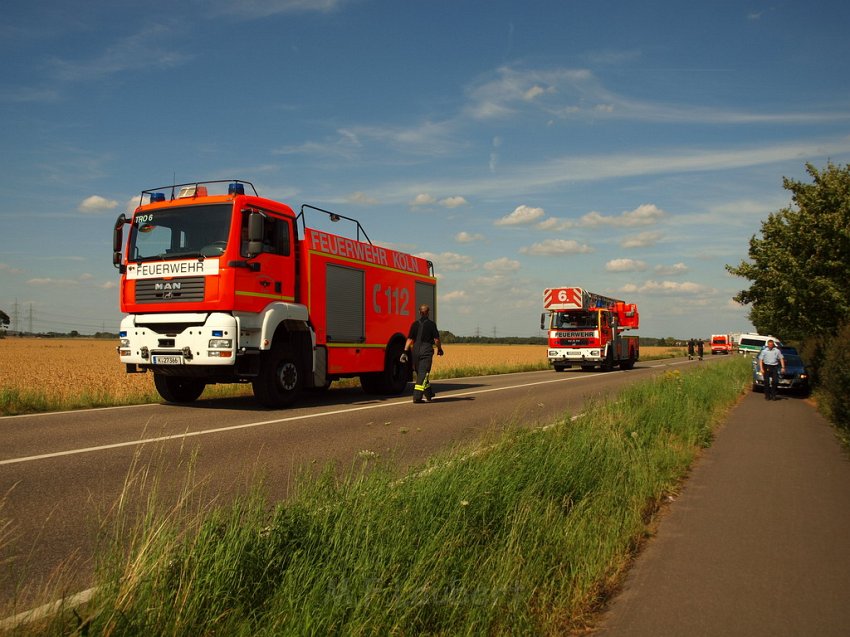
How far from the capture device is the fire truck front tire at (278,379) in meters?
12.4

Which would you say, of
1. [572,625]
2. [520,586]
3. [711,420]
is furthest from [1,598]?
[711,420]

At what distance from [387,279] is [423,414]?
5.06 m

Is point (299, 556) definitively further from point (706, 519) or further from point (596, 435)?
point (596, 435)

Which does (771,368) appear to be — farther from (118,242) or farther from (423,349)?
(118,242)

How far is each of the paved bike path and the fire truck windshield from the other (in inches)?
323

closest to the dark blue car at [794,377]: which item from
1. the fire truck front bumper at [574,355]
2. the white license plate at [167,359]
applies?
the fire truck front bumper at [574,355]

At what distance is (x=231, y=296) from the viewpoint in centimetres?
1155

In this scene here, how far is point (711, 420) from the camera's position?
12375 millimetres

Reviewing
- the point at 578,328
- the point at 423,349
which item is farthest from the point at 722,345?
the point at 423,349

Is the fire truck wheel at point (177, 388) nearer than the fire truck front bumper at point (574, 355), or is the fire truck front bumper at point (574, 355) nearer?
the fire truck wheel at point (177, 388)

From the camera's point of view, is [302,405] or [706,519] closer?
[706,519]

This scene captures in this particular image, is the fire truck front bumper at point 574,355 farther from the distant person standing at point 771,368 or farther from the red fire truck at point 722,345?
the red fire truck at point 722,345

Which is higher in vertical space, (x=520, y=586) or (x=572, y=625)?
(x=520, y=586)

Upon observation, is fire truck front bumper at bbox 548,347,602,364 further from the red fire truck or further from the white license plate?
the red fire truck
